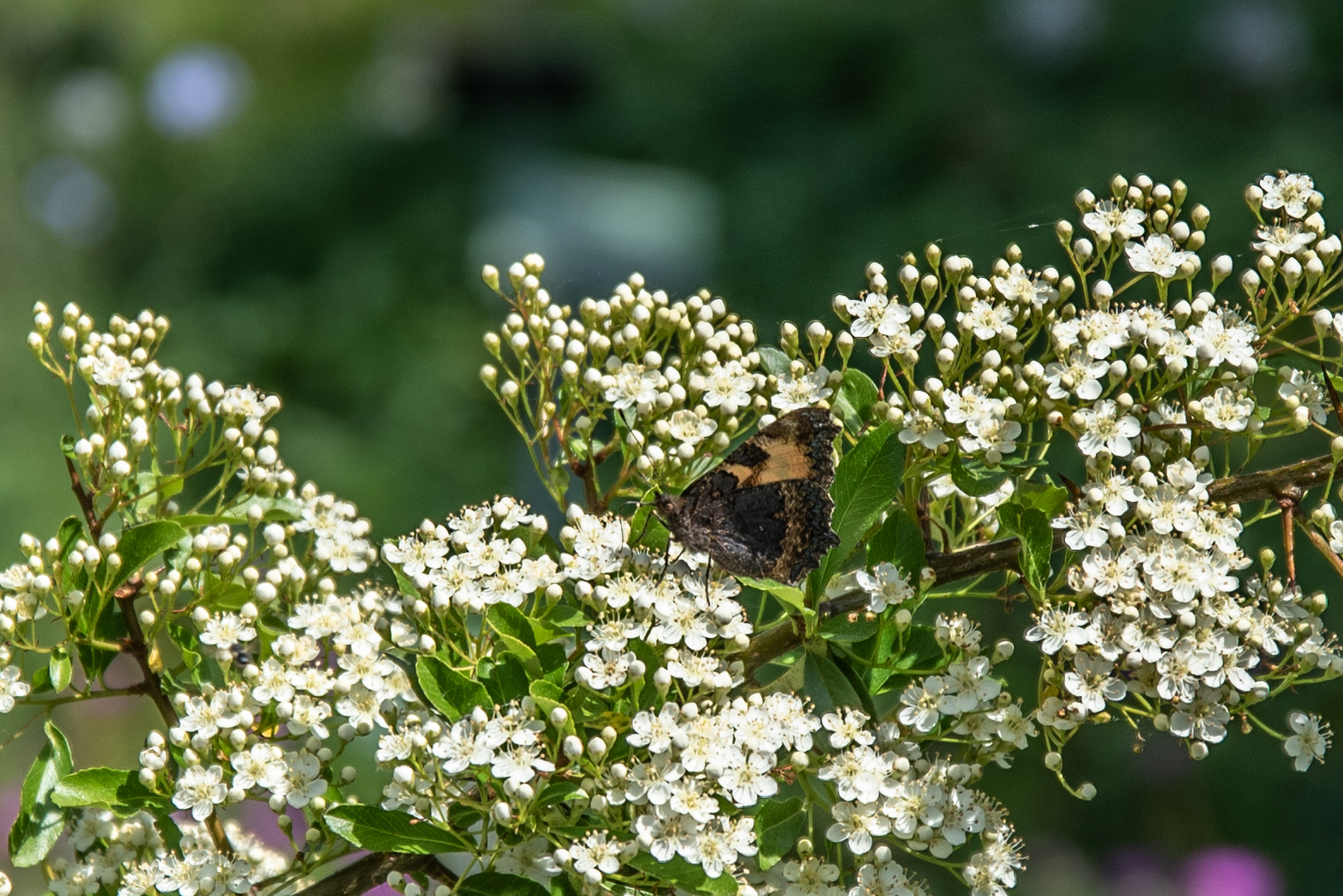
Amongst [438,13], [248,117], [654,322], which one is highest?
[438,13]

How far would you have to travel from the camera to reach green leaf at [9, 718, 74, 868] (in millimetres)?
1182

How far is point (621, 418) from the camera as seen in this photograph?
126cm

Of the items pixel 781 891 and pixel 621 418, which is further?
pixel 621 418

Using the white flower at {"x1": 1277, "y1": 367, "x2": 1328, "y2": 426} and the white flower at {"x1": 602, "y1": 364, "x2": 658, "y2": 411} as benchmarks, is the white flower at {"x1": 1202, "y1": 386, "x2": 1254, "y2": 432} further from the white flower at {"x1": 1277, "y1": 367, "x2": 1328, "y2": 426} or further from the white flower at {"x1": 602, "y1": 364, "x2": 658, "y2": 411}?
the white flower at {"x1": 602, "y1": 364, "x2": 658, "y2": 411}

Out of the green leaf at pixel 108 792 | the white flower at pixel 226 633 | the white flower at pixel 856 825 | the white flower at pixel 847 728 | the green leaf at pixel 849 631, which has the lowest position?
the white flower at pixel 856 825

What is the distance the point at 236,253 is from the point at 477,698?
5915 mm

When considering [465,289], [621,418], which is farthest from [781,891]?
[465,289]

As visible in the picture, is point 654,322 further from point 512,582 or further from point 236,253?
point 236,253

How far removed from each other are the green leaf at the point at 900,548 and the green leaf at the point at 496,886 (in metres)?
0.41

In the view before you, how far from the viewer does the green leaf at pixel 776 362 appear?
4.04 ft

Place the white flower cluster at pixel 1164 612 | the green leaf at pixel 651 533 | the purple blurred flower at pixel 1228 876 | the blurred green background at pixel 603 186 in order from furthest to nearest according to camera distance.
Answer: the blurred green background at pixel 603 186 → the purple blurred flower at pixel 1228 876 → the green leaf at pixel 651 533 → the white flower cluster at pixel 1164 612

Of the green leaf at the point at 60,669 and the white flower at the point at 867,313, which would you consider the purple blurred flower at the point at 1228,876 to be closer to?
the white flower at the point at 867,313

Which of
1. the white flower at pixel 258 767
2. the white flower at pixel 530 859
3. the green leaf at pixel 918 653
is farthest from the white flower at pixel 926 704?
the white flower at pixel 258 767

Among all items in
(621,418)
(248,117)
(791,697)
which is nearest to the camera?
(791,697)
